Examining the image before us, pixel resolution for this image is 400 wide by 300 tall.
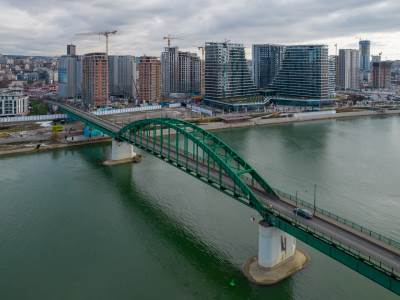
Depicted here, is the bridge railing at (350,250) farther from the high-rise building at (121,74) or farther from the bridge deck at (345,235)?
the high-rise building at (121,74)

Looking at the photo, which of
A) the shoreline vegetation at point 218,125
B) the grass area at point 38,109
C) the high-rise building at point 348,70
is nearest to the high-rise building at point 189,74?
the grass area at point 38,109

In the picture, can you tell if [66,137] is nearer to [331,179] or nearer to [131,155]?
[131,155]

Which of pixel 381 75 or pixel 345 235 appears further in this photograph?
pixel 381 75

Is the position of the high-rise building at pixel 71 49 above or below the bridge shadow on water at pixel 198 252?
above

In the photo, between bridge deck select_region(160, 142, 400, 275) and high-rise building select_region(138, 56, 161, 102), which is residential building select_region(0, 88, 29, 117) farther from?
bridge deck select_region(160, 142, 400, 275)

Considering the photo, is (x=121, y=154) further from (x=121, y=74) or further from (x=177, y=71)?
(x=121, y=74)

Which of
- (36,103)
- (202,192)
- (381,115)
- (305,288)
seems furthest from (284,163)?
(36,103)

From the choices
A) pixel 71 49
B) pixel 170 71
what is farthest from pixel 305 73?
pixel 71 49
